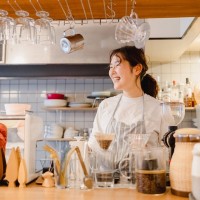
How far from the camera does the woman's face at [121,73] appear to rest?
6.10 feet

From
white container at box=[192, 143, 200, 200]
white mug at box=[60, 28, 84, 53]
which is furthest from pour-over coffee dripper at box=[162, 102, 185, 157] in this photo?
white mug at box=[60, 28, 84, 53]

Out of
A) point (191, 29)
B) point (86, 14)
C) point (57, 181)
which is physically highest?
point (191, 29)

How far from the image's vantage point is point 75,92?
3.48m

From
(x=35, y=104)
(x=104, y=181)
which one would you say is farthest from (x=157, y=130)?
(x=35, y=104)

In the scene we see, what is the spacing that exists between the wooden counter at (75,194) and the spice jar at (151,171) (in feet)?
0.09

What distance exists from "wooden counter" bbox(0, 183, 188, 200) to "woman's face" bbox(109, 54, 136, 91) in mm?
819

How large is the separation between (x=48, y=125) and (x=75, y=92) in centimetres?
54

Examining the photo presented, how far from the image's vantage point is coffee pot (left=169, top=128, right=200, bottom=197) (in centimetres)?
108

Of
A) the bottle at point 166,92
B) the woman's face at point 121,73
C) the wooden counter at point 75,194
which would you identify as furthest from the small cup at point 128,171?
the bottle at point 166,92

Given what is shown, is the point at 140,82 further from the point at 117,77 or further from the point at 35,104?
the point at 35,104

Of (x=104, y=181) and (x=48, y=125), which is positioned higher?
(x=48, y=125)

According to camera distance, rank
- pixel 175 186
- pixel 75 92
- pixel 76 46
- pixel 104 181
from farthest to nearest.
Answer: pixel 75 92 < pixel 76 46 < pixel 104 181 < pixel 175 186

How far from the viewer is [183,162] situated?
1089 millimetres

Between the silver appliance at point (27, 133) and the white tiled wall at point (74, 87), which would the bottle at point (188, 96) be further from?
the silver appliance at point (27, 133)
